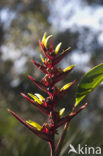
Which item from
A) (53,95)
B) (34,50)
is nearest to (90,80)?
(53,95)

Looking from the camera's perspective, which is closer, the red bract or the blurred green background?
the red bract

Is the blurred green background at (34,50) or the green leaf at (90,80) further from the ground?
the blurred green background at (34,50)

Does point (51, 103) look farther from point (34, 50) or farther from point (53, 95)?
point (34, 50)

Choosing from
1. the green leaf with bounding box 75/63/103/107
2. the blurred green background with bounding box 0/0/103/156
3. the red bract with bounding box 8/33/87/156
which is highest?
the blurred green background with bounding box 0/0/103/156

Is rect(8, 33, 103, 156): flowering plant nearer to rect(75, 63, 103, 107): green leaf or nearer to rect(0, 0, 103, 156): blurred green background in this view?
rect(75, 63, 103, 107): green leaf

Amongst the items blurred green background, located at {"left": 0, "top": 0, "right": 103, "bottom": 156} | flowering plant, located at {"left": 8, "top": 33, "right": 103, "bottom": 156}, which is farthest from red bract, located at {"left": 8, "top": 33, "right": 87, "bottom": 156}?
blurred green background, located at {"left": 0, "top": 0, "right": 103, "bottom": 156}

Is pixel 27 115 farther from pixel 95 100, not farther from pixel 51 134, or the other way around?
pixel 51 134

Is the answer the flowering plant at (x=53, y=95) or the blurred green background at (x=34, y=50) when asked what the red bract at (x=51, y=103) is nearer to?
the flowering plant at (x=53, y=95)

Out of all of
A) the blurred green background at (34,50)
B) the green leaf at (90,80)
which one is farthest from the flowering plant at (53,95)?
the blurred green background at (34,50)

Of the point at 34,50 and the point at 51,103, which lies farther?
the point at 34,50

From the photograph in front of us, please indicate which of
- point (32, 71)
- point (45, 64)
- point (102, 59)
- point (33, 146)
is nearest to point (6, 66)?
point (32, 71)

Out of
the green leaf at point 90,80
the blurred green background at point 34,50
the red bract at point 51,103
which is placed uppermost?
the blurred green background at point 34,50

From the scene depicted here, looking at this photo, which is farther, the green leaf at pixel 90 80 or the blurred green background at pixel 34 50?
the blurred green background at pixel 34 50
